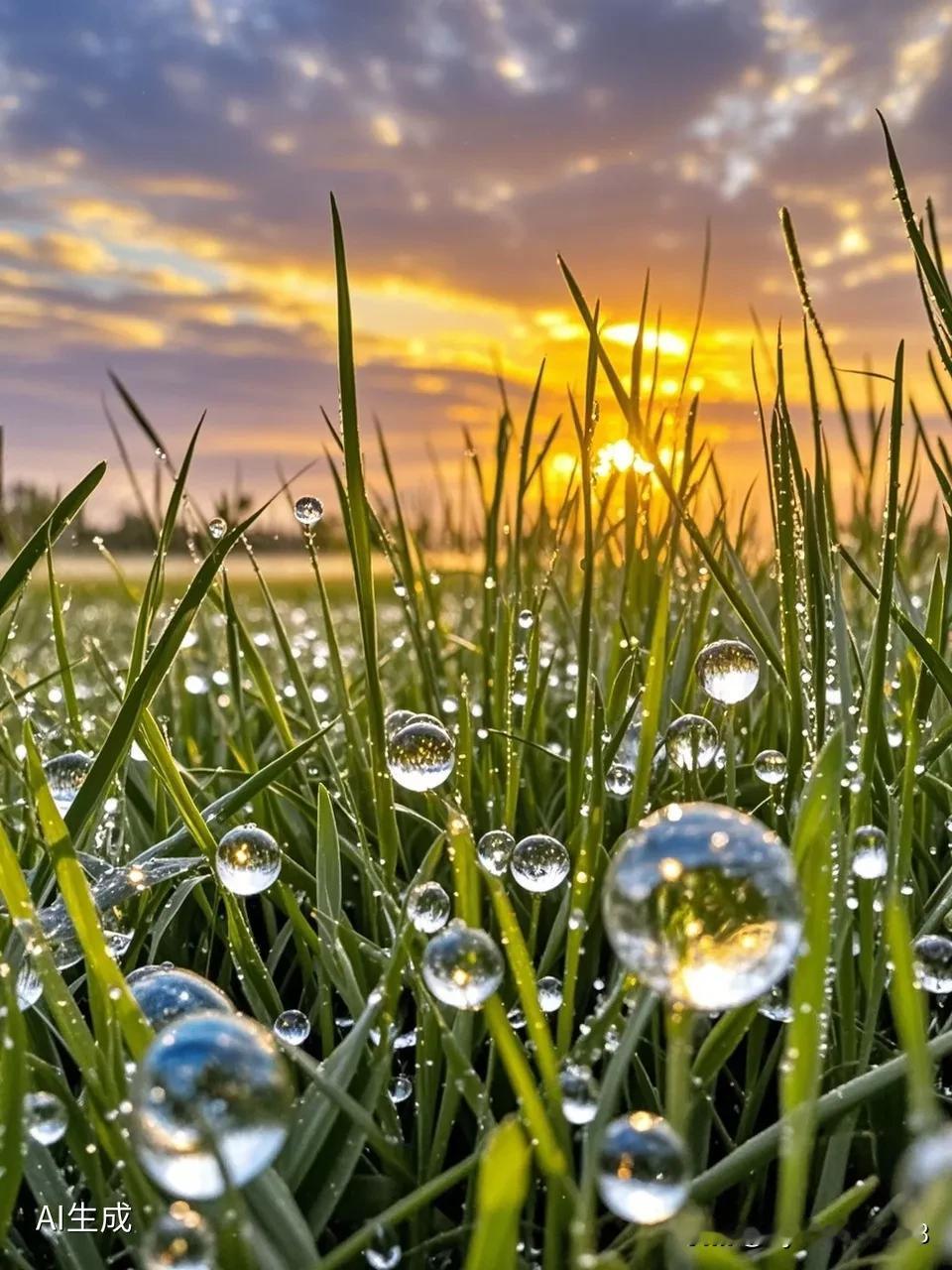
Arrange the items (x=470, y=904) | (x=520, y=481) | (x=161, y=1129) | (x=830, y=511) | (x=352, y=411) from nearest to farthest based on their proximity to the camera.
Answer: (x=161, y=1129), (x=470, y=904), (x=352, y=411), (x=830, y=511), (x=520, y=481)

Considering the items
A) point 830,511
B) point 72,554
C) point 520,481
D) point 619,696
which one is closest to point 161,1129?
point 619,696

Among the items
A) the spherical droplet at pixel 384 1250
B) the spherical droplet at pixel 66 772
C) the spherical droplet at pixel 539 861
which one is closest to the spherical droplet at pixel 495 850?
the spherical droplet at pixel 539 861

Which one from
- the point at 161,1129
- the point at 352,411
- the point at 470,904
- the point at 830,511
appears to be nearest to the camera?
the point at 161,1129

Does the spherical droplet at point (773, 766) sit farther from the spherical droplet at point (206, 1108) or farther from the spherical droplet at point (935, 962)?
the spherical droplet at point (206, 1108)

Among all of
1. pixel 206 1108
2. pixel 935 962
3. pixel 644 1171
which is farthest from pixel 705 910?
pixel 935 962

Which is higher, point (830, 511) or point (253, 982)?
point (830, 511)

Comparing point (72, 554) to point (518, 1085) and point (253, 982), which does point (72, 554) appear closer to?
point (253, 982)
